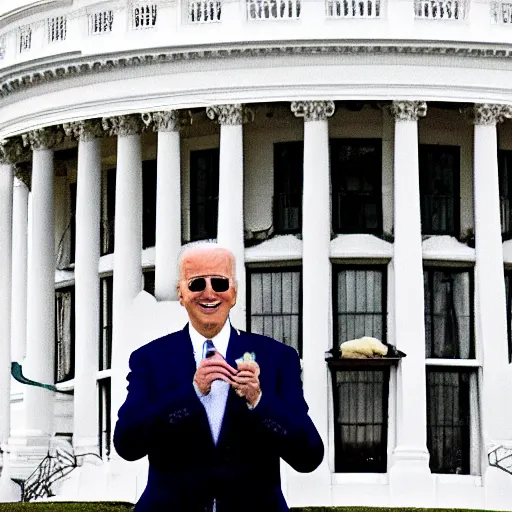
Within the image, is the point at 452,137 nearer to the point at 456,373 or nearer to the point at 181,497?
the point at 456,373

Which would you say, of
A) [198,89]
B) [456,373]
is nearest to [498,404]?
[456,373]

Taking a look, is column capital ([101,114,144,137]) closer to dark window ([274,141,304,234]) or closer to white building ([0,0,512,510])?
white building ([0,0,512,510])

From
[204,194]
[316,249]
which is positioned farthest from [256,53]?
[316,249]

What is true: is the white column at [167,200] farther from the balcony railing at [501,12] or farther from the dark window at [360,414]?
the balcony railing at [501,12]

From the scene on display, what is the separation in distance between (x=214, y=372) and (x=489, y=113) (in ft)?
138

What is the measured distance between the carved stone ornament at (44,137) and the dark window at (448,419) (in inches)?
550

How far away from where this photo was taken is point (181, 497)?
9695 mm

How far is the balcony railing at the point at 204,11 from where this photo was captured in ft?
168

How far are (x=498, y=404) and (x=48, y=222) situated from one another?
1577 centimetres

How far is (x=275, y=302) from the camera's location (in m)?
52.9

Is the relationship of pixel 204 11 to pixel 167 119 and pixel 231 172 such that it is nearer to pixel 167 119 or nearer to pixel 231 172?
pixel 167 119

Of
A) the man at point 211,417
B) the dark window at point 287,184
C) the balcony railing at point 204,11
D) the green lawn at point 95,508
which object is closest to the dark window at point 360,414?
the dark window at point 287,184

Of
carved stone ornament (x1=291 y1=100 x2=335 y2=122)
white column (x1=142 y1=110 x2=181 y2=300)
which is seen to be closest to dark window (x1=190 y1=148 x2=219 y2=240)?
white column (x1=142 y1=110 x2=181 y2=300)

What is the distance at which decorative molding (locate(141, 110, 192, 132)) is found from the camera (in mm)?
51281
